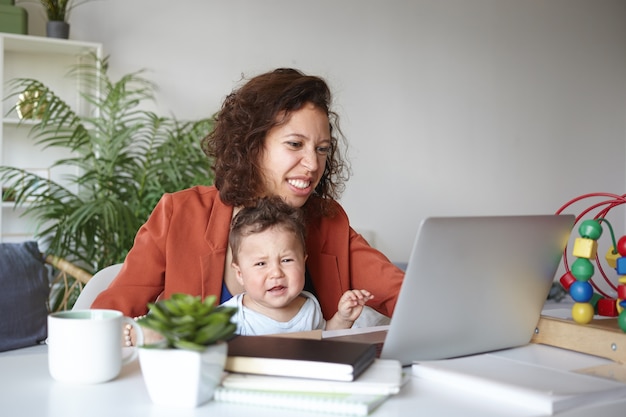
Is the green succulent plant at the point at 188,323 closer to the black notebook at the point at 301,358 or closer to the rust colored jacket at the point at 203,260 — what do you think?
the black notebook at the point at 301,358

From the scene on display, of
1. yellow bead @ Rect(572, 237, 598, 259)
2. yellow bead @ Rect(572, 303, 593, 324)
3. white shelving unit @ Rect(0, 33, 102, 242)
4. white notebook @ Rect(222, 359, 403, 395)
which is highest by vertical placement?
white shelving unit @ Rect(0, 33, 102, 242)

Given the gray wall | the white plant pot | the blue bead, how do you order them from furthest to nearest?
the gray wall < the blue bead < the white plant pot

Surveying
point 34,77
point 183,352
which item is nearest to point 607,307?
point 183,352

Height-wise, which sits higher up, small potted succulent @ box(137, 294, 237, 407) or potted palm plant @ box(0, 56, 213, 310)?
potted palm plant @ box(0, 56, 213, 310)

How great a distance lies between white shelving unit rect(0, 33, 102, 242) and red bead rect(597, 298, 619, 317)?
3062 mm

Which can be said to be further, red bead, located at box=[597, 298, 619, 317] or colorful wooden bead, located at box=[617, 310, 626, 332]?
red bead, located at box=[597, 298, 619, 317]

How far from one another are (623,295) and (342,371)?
2.04ft

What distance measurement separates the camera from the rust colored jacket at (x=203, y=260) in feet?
5.57

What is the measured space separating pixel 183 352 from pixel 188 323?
0.03m

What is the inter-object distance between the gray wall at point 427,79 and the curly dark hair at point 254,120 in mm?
2247

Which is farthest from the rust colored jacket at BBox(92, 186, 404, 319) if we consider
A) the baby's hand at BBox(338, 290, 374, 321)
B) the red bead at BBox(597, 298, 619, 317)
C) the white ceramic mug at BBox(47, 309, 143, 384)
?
the white ceramic mug at BBox(47, 309, 143, 384)

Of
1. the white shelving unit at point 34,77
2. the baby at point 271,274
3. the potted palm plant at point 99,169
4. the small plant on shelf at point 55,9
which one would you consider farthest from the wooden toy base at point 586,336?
the small plant on shelf at point 55,9

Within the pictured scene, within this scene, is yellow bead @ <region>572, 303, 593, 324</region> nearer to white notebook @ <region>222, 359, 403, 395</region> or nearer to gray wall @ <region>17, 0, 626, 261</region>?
white notebook @ <region>222, 359, 403, 395</region>

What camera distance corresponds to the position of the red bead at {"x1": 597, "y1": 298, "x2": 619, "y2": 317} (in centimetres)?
140
